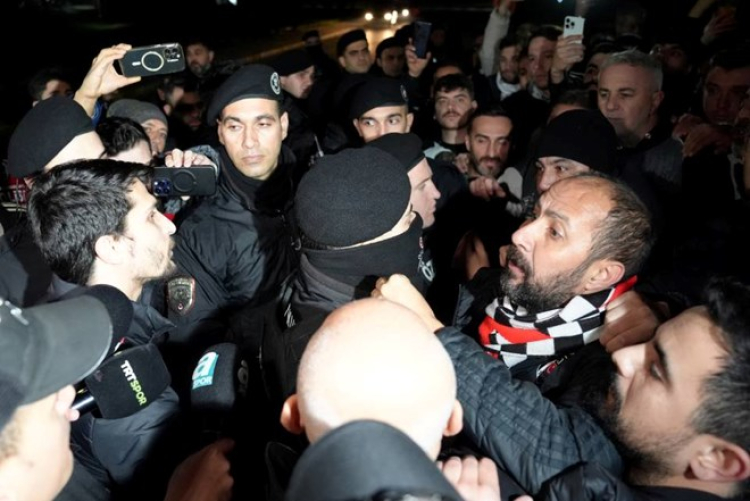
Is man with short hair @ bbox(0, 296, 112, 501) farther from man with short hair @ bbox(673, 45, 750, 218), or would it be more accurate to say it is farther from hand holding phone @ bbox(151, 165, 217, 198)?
man with short hair @ bbox(673, 45, 750, 218)

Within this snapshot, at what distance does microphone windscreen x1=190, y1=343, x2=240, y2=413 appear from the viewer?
177 centimetres

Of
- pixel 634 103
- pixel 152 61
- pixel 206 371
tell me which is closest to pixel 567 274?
pixel 206 371

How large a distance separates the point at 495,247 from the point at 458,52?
6.66m

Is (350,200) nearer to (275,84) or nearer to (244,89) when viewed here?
(244,89)

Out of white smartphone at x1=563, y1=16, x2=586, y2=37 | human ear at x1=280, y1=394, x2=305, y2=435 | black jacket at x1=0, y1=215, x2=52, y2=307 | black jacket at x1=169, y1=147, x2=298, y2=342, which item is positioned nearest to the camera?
human ear at x1=280, y1=394, x2=305, y2=435

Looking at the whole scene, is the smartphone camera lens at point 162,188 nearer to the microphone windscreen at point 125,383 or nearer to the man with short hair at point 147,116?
the microphone windscreen at point 125,383

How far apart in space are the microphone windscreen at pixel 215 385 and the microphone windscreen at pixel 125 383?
13 centimetres

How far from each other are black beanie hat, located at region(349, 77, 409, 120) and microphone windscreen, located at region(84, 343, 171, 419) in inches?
102

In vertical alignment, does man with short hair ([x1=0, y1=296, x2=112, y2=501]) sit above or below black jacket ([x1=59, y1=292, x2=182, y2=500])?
above

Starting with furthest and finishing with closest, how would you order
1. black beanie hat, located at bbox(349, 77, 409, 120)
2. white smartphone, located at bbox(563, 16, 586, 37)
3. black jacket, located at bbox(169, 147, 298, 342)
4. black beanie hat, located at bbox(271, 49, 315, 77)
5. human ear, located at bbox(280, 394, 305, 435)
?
black beanie hat, located at bbox(271, 49, 315, 77) → white smartphone, located at bbox(563, 16, 586, 37) → black beanie hat, located at bbox(349, 77, 409, 120) → black jacket, located at bbox(169, 147, 298, 342) → human ear, located at bbox(280, 394, 305, 435)

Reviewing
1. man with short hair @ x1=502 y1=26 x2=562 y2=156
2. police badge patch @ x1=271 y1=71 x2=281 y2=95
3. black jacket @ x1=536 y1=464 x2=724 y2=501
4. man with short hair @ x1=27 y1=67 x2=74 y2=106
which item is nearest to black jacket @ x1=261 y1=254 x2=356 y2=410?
black jacket @ x1=536 y1=464 x2=724 y2=501

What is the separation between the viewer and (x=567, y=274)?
2008 millimetres

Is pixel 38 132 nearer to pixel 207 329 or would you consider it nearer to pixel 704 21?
pixel 207 329

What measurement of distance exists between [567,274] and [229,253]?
1.62 metres
